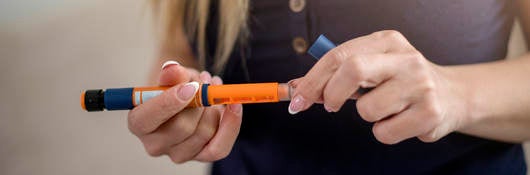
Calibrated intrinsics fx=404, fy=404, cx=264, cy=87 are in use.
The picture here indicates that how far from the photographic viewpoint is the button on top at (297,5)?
0.32 meters

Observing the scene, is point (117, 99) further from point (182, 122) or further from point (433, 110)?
point (433, 110)

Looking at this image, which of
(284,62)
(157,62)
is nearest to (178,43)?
(157,62)

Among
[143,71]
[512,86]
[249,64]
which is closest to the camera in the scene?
[512,86]

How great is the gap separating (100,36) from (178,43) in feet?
0.28

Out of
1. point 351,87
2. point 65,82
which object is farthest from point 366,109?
point 65,82

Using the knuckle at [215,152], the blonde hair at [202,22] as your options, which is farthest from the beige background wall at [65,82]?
the knuckle at [215,152]

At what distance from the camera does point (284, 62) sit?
0.34 m

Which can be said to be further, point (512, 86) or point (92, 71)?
point (92, 71)

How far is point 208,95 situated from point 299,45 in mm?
109

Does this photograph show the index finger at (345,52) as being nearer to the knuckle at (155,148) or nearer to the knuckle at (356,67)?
the knuckle at (356,67)

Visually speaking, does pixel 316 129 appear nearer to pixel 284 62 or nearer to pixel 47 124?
pixel 284 62

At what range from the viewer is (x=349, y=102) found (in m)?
0.33

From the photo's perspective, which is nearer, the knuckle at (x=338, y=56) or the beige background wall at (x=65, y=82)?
the knuckle at (x=338, y=56)

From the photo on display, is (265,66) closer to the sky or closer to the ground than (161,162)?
closer to the sky
